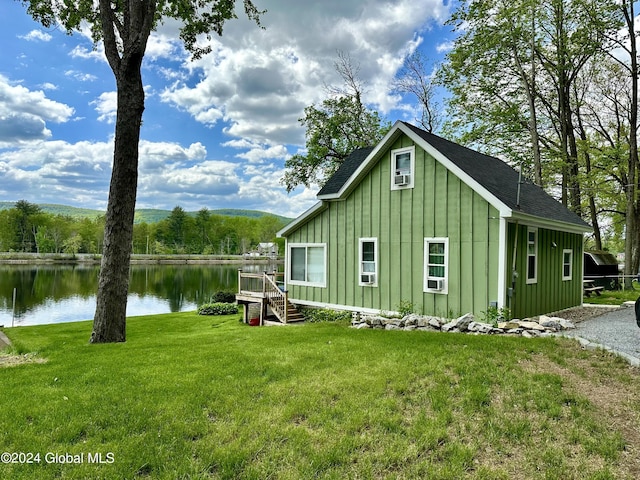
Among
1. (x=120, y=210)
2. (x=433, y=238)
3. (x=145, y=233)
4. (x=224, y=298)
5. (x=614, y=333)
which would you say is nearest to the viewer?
(x=614, y=333)

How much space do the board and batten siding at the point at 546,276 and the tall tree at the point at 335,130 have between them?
626 inches

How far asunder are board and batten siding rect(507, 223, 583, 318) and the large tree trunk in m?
8.84

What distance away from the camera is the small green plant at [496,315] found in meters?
8.82

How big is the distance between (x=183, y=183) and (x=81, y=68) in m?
46.5

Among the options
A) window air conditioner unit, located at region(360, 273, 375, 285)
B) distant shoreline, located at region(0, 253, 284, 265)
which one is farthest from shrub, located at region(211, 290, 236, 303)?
distant shoreline, located at region(0, 253, 284, 265)

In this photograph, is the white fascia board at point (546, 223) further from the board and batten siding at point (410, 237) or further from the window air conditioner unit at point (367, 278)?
the window air conditioner unit at point (367, 278)

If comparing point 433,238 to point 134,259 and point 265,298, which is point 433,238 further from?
point 134,259

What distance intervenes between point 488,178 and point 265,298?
29.1ft

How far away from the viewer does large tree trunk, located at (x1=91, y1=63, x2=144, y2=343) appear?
8.63 m

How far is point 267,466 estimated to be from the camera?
125 inches

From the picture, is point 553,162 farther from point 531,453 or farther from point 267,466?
point 267,466

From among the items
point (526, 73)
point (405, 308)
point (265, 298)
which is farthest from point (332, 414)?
point (526, 73)

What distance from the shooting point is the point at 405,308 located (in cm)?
1041

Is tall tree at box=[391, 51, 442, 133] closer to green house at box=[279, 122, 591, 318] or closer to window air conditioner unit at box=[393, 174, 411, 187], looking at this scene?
green house at box=[279, 122, 591, 318]
